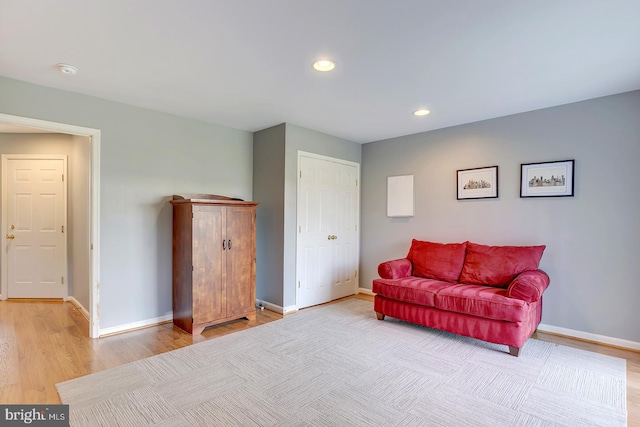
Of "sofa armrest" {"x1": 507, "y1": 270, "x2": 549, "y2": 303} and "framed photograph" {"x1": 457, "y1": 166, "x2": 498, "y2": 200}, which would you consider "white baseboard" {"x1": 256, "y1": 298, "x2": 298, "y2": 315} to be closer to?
"sofa armrest" {"x1": 507, "y1": 270, "x2": 549, "y2": 303}

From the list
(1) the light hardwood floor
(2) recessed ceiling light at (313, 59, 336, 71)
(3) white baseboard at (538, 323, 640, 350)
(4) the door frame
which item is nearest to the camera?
(1) the light hardwood floor

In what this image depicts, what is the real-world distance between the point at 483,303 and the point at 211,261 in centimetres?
275

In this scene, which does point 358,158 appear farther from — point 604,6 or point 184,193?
point 604,6

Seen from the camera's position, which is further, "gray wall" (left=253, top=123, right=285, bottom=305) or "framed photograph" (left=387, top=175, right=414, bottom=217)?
"framed photograph" (left=387, top=175, right=414, bottom=217)

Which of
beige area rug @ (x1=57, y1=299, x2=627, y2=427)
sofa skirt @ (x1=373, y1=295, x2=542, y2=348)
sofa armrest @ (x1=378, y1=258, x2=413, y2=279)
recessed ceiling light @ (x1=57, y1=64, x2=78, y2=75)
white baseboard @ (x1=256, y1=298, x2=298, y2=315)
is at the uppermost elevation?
recessed ceiling light @ (x1=57, y1=64, x2=78, y2=75)

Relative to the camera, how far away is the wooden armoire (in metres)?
3.34

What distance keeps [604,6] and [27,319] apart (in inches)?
230

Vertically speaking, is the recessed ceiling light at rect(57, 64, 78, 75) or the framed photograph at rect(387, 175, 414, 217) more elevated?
the recessed ceiling light at rect(57, 64, 78, 75)

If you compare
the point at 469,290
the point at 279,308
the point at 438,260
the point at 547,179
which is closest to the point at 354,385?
the point at 469,290

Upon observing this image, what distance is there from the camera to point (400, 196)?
4668 millimetres

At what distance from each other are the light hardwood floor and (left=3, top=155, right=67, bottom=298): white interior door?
532 mm

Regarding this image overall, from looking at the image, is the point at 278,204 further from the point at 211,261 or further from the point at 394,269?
the point at 394,269

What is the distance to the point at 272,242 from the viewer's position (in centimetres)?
419

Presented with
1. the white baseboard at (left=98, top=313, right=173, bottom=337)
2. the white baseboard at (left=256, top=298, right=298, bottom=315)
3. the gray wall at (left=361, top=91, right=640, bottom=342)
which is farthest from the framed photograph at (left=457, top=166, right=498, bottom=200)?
the white baseboard at (left=98, top=313, right=173, bottom=337)
